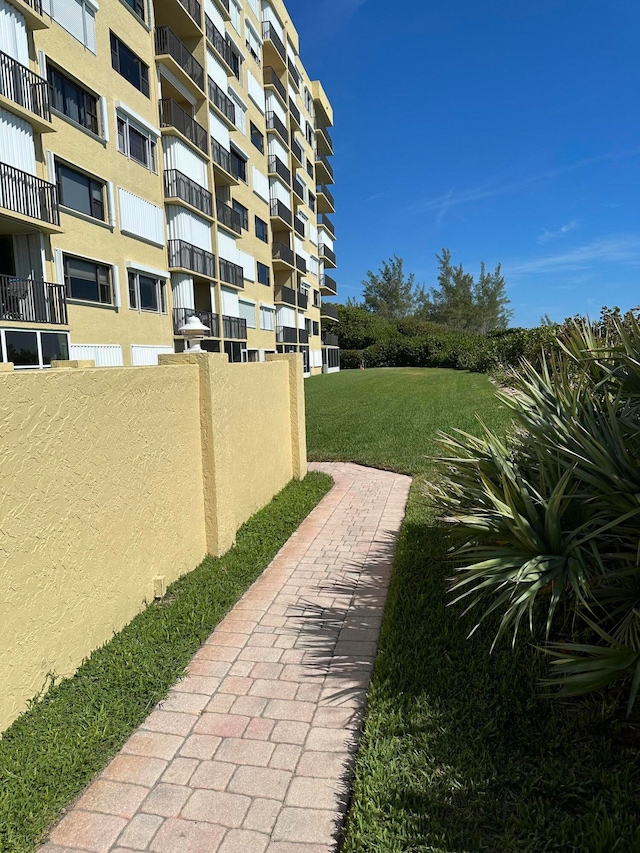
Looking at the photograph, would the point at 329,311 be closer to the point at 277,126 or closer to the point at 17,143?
the point at 277,126

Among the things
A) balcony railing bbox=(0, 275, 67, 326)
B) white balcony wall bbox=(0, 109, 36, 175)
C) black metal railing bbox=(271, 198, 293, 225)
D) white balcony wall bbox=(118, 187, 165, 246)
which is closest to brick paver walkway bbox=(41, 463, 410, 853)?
balcony railing bbox=(0, 275, 67, 326)

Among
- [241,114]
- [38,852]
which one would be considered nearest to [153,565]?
[38,852]

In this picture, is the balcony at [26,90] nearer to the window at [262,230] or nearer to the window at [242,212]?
the window at [242,212]

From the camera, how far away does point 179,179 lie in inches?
791

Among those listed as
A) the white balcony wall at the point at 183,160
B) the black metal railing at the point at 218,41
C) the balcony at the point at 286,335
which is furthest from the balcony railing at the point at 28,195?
the balcony at the point at 286,335

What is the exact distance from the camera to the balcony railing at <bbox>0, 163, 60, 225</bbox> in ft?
39.2

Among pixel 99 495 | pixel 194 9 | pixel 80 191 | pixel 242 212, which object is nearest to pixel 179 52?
pixel 194 9

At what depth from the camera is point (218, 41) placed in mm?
24516

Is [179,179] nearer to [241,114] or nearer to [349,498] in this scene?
[241,114]

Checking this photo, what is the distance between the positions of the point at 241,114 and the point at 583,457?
30424mm

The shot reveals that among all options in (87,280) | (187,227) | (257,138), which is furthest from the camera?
(257,138)

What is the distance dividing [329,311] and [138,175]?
35.7 m

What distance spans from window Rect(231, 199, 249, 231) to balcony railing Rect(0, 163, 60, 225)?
15604 mm

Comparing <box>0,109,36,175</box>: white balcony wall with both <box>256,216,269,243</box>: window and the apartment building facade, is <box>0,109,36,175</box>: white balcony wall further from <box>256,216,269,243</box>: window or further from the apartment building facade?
<box>256,216,269,243</box>: window
